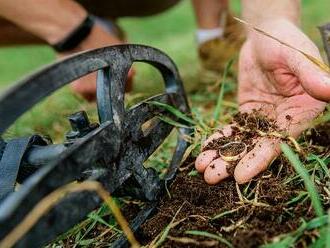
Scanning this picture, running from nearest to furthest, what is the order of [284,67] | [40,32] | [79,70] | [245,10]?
[79,70]
[284,67]
[245,10]
[40,32]

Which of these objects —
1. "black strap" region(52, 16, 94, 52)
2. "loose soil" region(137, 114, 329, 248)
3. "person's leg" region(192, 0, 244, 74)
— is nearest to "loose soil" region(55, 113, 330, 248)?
"loose soil" region(137, 114, 329, 248)

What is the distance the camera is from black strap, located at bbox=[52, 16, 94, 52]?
215 centimetres

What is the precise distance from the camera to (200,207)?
1.16 m

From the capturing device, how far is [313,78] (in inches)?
46.2

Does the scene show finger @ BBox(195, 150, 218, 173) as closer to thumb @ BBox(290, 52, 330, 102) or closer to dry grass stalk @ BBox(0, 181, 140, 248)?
thumb @ BBox(290, 52, 330, 102)

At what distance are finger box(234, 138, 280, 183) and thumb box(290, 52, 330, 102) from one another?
16 cm

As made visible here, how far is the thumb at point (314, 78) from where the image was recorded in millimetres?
1153

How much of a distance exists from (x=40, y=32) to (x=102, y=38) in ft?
0.94

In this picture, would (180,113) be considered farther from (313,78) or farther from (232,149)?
(313,78)

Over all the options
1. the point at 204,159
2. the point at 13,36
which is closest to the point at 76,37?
the point at 13,36

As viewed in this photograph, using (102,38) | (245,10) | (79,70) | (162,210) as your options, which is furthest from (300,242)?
(102,38)

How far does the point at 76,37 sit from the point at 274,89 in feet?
3.37

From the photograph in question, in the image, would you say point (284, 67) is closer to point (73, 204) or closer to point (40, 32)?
point (73, 204)

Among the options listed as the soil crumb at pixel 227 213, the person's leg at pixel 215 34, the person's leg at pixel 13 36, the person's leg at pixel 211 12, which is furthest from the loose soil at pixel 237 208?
the person's leg at pixel 13 36
